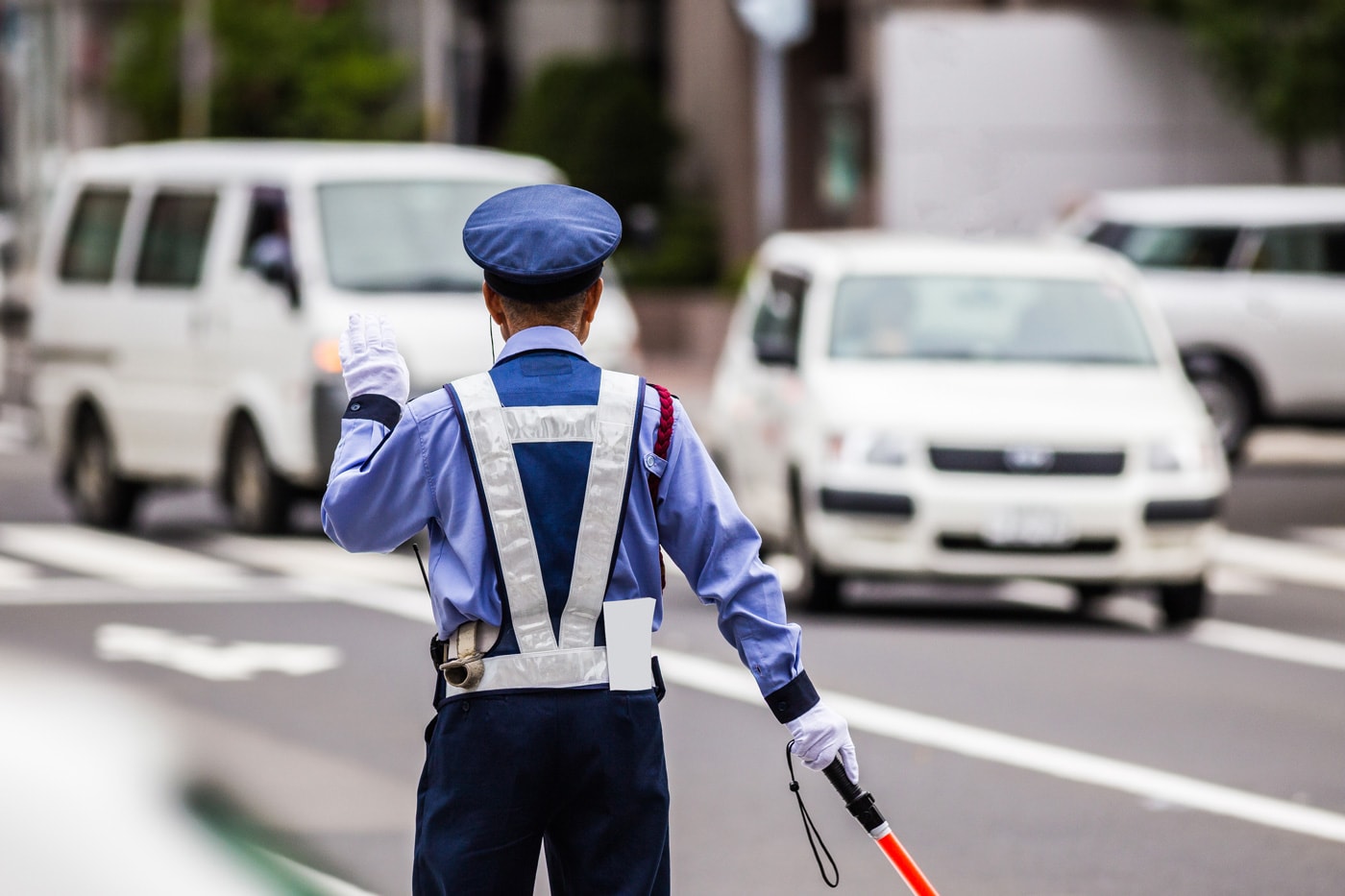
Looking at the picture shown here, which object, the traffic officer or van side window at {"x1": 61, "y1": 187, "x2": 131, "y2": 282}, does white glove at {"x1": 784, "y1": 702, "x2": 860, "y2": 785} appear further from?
van side window at {"x1": 61, "y1": 187, "x2": 131, "y2": 282}

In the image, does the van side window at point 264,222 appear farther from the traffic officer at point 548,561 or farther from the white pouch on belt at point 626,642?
the white pouch on belt at point 626,642

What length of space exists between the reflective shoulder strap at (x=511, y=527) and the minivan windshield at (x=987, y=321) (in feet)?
26.3

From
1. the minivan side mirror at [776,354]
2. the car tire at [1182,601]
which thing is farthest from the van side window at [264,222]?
the car tire at [1182,601]

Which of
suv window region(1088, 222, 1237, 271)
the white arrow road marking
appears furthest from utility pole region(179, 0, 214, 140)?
the white arrow road marking

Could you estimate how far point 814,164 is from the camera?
35094 mm

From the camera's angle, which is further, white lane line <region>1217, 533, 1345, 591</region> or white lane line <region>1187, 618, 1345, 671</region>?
white lane line <region>1217, 533, 1345, 591</region>

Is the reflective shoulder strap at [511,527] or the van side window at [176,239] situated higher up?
the reflective shoulder strap at [511,527]

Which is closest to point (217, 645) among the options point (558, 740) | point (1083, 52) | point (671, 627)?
point (671, 627)

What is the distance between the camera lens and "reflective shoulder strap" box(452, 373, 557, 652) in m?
3.67

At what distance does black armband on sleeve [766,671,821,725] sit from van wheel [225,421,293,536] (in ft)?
33.3

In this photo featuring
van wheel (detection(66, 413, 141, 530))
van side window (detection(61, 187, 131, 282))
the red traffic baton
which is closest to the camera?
the red traffic baton

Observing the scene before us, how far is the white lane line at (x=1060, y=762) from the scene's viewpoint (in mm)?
7238

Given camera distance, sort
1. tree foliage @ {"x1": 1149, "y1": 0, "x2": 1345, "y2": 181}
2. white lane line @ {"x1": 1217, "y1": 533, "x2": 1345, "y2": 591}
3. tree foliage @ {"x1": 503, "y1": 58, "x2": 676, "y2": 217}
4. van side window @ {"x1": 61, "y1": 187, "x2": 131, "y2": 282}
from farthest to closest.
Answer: tree foliage @ {"x1": 503, "y1": 58, "x2": 676, "y2": 217} < tree foliage @ {"x1": 1149, "y1": 0, "x2": 1345, "y2": 181} < van side window @ {"x1": 61, "y1": 187, "x2": 131, "y2": 282} < white lane line @ {"x1": 1217, "y1": 533, "x2": 1345, "y2": 591}

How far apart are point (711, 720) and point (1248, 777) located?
1.88 m
